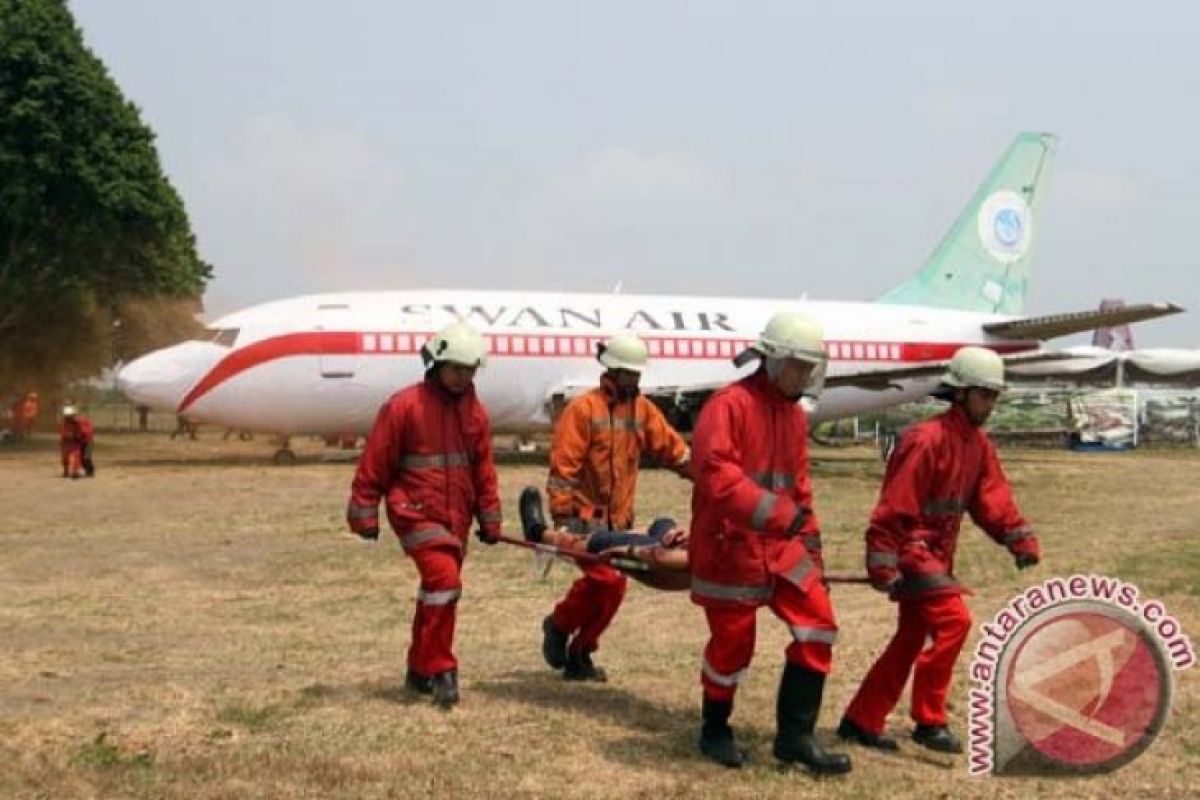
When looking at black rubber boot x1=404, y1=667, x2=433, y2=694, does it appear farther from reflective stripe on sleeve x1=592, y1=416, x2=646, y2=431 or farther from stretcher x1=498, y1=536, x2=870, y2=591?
reflective stripe on sleeve x1=592, y1=416, x2=646, y2=431

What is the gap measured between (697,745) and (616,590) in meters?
1.25

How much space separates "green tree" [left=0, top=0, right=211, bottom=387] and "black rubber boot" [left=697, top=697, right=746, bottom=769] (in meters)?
26.9

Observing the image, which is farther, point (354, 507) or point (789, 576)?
point (354, 507)

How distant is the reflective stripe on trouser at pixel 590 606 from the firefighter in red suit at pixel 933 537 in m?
1.45

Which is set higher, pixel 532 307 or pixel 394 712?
pixel 532 307

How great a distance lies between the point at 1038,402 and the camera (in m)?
37.6

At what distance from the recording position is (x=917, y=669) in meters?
5.77

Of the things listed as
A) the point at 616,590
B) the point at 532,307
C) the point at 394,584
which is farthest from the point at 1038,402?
Result: the point at 616,590

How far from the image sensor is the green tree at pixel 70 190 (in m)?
28.8

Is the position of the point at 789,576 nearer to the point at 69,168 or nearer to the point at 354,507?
the point at 354,507

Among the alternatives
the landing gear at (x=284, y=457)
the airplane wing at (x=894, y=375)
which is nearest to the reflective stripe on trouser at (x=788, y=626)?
the airplane wing at (x=894, y=375)

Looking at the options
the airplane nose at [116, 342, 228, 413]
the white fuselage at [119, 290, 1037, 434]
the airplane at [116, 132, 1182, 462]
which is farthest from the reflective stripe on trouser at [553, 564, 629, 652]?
the airplane nose at [116, 342, 228, 413]

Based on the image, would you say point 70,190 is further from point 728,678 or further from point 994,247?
point 728,678

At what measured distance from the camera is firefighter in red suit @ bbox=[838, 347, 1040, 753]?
18.5ft
